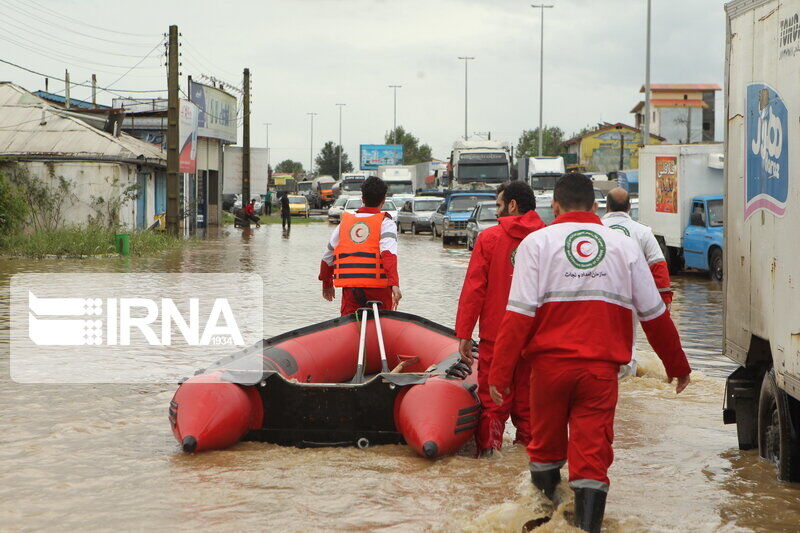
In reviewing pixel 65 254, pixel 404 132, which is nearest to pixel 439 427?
pixel 65 254

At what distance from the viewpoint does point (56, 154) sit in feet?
111

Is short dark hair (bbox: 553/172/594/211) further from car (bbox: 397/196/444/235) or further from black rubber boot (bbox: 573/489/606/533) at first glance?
car (bbox: 397/196/444/235)

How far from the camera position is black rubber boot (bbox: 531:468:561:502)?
5746 mm

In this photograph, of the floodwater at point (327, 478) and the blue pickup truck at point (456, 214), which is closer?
the floodwater at point (327, 478)

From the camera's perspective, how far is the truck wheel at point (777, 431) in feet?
21.4

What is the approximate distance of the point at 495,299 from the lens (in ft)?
24.2

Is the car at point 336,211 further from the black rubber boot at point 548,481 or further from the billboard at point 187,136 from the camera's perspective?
the black rubber boot at point 548,481

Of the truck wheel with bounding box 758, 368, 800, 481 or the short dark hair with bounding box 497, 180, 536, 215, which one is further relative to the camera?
the short dark hair with bounding box 497, 180, 536, 215

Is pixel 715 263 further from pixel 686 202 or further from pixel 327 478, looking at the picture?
pixel 327 478

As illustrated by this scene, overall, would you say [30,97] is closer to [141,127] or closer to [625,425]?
[141,127]

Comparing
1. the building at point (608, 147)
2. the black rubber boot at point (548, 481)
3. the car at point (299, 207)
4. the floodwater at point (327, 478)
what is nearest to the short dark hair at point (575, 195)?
the black rubber boot at point (548, 481)

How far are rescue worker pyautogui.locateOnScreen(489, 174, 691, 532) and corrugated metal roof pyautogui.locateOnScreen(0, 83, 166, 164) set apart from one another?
29.1 meters

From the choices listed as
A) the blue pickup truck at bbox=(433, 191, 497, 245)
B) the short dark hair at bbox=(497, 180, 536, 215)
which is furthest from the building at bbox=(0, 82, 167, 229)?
the short dark hair at bbox=(497, 180, 536, 215)

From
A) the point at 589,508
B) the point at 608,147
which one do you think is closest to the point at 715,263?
the point at 589,508
